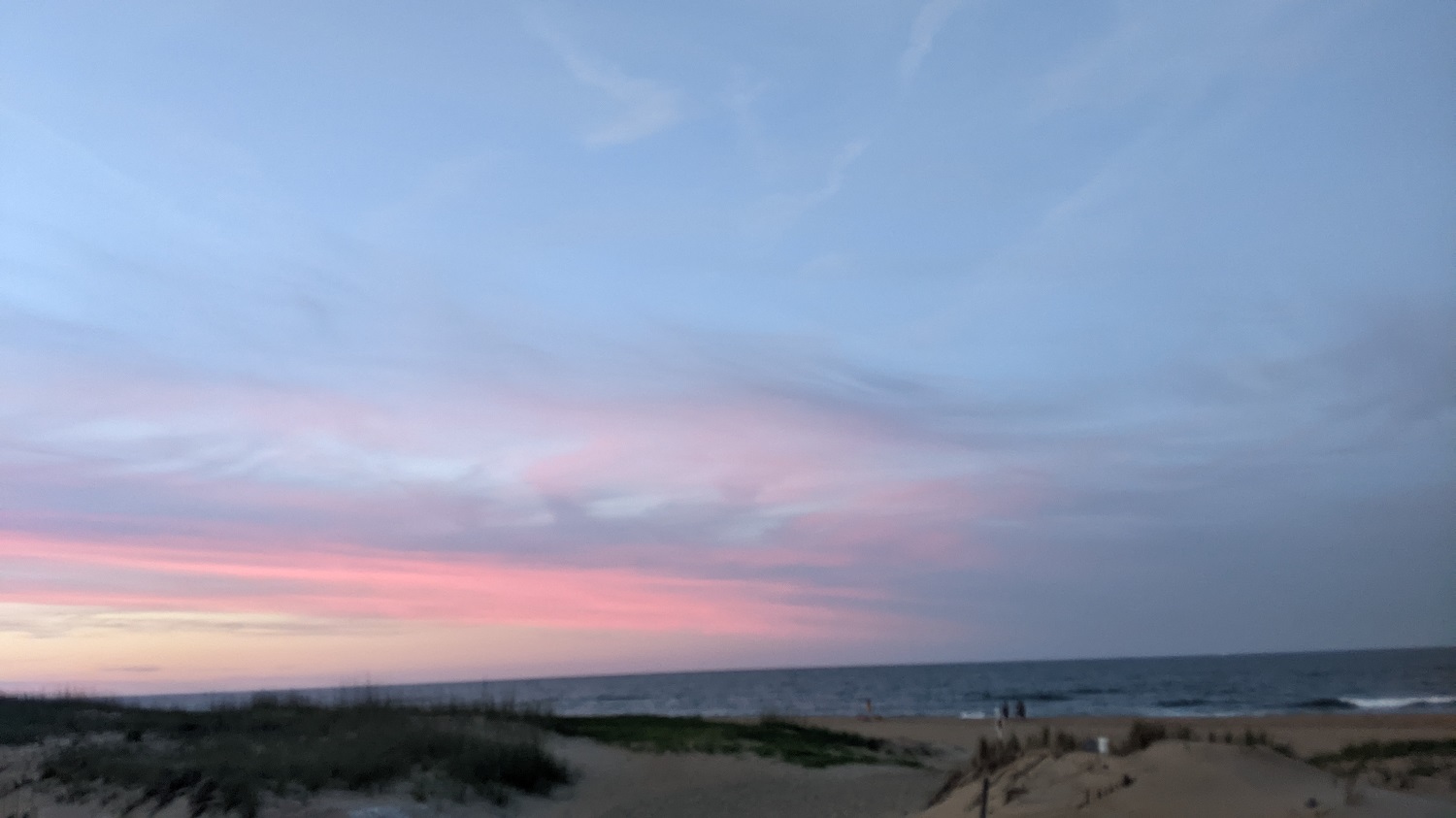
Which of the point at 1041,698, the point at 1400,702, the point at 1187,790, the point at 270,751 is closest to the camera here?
the point at 1187,790

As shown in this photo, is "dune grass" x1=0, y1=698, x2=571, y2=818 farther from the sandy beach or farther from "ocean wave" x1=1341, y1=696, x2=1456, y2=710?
"ocean wave" x1=1341, y1=696, x2=1456, y2=710

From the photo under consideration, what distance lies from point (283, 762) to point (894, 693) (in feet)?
224

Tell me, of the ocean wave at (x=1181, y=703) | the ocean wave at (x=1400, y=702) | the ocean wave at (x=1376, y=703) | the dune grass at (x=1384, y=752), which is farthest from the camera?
the ocean wave at (x=1181, y=703)

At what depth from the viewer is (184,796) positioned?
1391 cm

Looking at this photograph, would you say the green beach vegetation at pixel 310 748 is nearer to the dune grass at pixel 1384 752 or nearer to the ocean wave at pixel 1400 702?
the dune grass at pixel 1384 752

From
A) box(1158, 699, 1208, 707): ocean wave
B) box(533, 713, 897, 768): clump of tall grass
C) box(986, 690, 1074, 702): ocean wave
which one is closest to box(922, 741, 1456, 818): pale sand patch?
box(533, 713, 897, 768): clump of tall grass

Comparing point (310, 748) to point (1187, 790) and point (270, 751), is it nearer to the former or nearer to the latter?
point (270, 751)

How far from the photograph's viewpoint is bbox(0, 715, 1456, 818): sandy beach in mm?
9625

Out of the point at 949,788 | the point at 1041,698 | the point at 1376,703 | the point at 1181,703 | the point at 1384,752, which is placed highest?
the point at 949,788

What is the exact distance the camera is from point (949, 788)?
45.1 ft

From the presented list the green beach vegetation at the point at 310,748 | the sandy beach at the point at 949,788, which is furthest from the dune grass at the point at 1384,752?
the green beach vegetation at the point at 310,748

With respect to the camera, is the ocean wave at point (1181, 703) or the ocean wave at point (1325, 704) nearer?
the ocean wave at point (1325, 704)

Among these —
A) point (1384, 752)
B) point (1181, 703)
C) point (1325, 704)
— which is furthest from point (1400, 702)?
point (1384, 752)

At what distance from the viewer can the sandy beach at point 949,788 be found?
9625 millimetres
